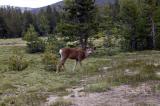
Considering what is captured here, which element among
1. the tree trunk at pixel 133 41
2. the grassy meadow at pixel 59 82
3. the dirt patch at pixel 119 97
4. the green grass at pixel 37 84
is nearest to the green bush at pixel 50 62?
the grassy meadow at pixel 59 82

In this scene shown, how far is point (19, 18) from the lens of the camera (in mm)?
108000

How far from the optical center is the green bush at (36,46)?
5078cm

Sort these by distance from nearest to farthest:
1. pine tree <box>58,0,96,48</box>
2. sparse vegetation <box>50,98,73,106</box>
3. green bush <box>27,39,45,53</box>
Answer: sparse vegetation <box>50,98,73,106</box> < pine tree <box>58,0,96,48</box> < green bush <box>27,39,45,53</box>

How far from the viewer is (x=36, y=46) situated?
51125 millimetres

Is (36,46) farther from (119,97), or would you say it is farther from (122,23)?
(119,97)

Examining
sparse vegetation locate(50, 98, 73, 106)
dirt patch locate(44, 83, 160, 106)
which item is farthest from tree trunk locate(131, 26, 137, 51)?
sparse vegetation locate(50, 98, 73, 106)

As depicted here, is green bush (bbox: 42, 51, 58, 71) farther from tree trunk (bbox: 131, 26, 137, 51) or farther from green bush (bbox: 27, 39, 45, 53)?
green bush (bbox: 27, 39, 45, 53)

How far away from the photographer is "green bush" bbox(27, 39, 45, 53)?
167 ft

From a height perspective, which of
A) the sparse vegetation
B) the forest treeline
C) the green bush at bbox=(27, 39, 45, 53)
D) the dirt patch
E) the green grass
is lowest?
the green bush at bbox=(27, 39, 45, 53)

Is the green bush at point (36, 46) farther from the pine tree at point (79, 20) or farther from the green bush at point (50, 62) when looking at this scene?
the green bush at point (50, 62)

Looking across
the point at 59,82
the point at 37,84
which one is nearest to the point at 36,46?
the point at 59,82

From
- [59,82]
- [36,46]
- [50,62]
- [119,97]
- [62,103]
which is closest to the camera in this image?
[62,103]

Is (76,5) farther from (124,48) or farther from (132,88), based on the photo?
(132,88)

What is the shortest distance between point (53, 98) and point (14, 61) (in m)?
10.7
